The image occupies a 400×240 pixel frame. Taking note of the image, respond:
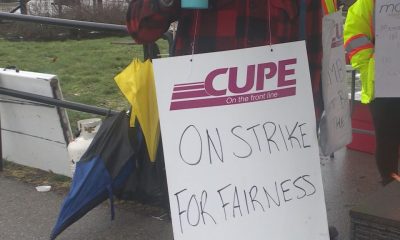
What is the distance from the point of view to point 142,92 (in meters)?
2.83

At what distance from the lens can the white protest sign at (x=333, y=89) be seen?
7.49ft

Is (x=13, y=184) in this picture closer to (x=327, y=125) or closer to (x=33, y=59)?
(x=327, y=125)

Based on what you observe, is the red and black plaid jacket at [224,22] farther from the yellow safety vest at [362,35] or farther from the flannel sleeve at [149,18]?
the yellow safety vest at [362,35]

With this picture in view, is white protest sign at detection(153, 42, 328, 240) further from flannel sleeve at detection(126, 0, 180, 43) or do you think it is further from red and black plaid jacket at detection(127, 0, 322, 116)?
flannel sleeve at detection(126, 0, 180, 43)

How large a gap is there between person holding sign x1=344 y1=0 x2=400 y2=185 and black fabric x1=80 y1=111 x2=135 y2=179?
4.33 ft

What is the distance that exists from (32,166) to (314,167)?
2861 millimetres

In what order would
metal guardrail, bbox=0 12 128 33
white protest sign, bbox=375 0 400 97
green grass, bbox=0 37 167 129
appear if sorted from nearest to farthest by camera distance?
1. white protest sign, bbox=375 0 400 97
2. metal guardrail, bbox=0 12 128 33
3. green grass, bbox=0 37 167 129

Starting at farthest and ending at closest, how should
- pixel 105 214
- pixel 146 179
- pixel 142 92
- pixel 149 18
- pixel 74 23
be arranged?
pixel 74 23
pixel 105 214
pixel 146 179
pixel 142 92
pixel 149 18

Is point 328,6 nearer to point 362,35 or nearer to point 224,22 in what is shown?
point 224,22

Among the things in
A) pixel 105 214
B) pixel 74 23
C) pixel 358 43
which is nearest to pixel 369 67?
pixel 358 43

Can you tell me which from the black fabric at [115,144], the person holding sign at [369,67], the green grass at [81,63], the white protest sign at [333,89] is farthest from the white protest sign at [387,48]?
the green grass at [81,63]

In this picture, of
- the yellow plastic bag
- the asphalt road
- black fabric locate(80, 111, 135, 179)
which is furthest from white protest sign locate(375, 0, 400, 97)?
black fabric locate(80, 111, 135, 179)

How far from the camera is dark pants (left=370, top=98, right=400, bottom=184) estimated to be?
3.22m

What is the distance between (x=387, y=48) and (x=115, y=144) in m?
1.55
